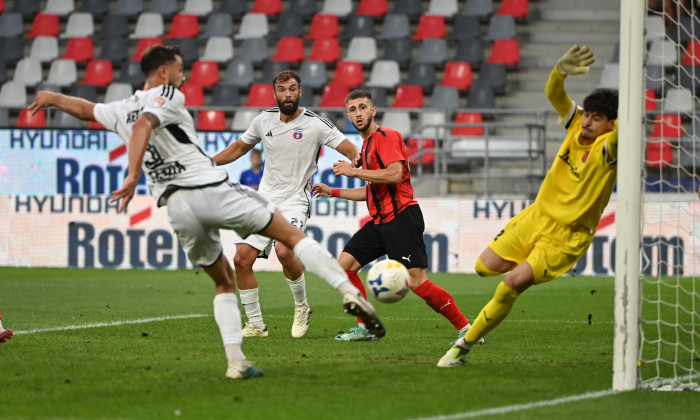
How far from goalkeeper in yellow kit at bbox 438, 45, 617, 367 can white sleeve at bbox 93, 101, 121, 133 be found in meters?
2.53

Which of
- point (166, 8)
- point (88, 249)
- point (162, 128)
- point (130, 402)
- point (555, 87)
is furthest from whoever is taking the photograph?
point (166, 8)

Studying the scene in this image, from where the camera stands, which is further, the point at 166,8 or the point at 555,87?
the point at 166,8

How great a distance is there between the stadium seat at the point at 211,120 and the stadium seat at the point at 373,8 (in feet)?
15.2

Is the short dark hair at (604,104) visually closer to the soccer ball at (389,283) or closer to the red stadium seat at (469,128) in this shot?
the soccer ball at (389,283)

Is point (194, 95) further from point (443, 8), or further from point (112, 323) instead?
point (112, 323)

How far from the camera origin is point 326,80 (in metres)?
21.5

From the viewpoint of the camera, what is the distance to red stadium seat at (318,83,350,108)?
67.2 feet

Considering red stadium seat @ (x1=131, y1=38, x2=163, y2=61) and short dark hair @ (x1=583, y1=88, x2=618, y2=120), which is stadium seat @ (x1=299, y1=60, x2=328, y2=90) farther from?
short dark hair @ (x1=583, y1=88, x2=618, y2=120)

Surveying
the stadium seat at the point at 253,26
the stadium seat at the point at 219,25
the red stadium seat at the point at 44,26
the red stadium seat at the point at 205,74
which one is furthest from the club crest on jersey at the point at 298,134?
the red stadium seat at the point at 44,26

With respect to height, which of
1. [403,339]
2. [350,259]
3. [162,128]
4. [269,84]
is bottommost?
[403,339]

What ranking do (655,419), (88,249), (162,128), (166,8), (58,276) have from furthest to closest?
(166,8) < (88,249) < (58,276) < (162,128) < (655,419)

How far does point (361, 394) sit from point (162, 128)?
1929 millimetres

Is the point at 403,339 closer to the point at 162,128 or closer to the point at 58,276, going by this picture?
the point at 162,128

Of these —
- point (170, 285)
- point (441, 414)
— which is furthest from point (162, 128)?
point (170, 285)
